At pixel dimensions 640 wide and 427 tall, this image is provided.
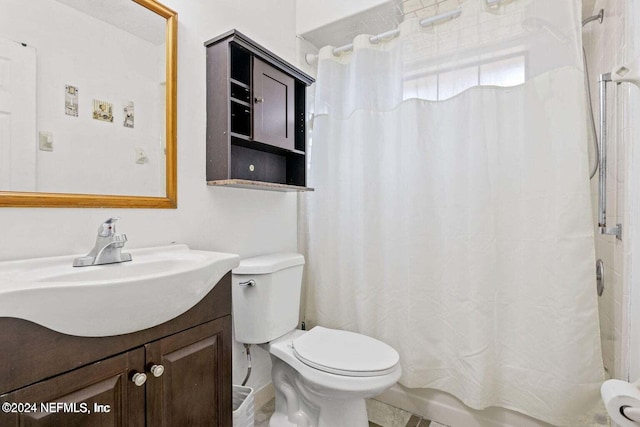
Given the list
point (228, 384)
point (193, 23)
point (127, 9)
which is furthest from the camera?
point (193, 23)

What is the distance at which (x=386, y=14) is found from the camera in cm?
171

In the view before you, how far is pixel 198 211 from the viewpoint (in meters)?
1.37

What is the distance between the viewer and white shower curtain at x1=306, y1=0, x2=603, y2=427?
1.28 m

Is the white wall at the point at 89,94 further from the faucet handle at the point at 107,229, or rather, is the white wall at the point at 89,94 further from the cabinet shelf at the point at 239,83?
the cabinet shelf at the point at 239,83

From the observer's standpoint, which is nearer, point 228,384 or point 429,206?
point 228,384

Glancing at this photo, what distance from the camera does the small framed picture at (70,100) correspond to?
1.02m

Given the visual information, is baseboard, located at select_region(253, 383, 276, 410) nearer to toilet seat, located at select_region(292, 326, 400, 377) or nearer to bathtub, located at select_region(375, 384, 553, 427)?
toilet seat, located at select_region(292, 326, 400, 377)

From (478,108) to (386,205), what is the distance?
606mm

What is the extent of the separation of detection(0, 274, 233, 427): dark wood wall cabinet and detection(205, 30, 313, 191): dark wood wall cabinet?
2.04ft

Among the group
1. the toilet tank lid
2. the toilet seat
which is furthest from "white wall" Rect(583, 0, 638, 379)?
the toilet tank lid

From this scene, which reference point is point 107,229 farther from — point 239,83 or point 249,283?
point 239,83

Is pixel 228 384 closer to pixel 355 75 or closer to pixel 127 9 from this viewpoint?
pixel 127 9

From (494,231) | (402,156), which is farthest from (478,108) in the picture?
(494,231)

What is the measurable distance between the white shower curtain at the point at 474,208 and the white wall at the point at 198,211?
1.17 feet
